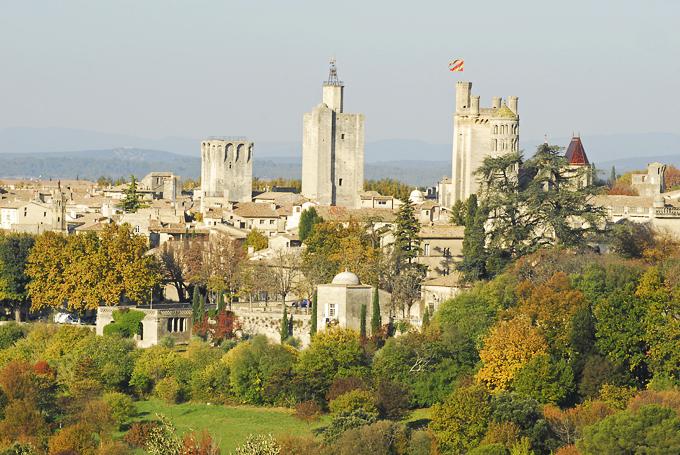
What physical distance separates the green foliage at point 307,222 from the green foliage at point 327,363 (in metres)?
14.2

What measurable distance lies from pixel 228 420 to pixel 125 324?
7883 millimetres

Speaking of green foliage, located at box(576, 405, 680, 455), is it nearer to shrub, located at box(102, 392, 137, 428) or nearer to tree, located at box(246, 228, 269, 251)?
shrub, located at box(102, 392, 137, 428)

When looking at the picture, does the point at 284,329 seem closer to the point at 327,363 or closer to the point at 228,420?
the point at 327,363

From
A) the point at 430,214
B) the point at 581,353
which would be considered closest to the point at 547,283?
the point at 581,353

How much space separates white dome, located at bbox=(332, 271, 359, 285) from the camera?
161 ft

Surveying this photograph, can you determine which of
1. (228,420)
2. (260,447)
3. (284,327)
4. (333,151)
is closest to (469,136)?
(333,151)

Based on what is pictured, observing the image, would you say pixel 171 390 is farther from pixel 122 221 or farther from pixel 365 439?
pixel 122 221

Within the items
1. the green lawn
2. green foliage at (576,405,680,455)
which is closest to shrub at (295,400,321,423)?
the green lawn

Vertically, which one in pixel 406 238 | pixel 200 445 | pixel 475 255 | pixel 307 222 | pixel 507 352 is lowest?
pixel 200 445

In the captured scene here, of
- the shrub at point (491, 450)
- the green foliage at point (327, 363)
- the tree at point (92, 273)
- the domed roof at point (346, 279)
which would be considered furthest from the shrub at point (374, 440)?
the tree at point (92, 273)

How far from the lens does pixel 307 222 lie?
203 feet

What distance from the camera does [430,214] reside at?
68.1m

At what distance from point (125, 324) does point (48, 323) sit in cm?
381

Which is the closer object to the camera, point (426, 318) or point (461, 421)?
point (461, 421)
